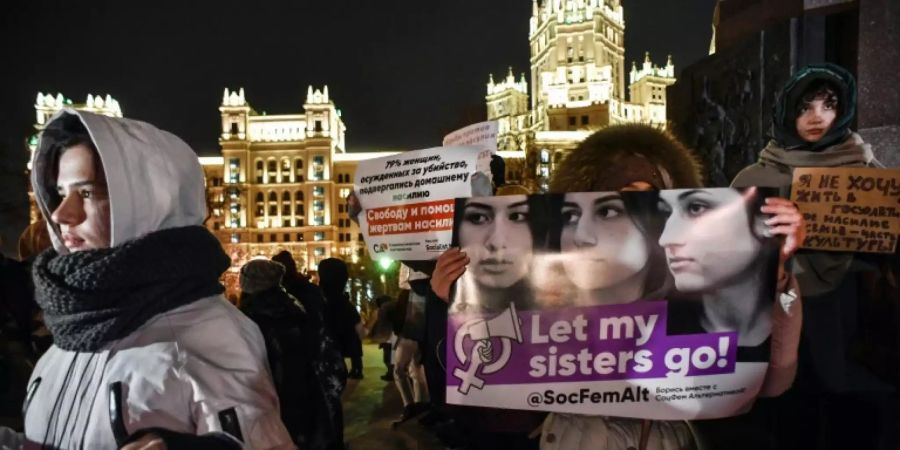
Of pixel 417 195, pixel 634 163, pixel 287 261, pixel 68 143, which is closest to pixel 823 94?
pixel 634 163

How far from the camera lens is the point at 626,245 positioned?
230cm

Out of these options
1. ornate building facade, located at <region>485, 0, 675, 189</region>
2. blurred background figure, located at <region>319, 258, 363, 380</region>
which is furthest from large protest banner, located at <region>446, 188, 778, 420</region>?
ornate building facade, located at <region>485, 0, 675, 189</region>

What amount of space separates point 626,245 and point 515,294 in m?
0.45

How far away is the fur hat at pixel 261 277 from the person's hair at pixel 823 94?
337 centimetres

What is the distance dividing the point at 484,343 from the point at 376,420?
6.17 meters

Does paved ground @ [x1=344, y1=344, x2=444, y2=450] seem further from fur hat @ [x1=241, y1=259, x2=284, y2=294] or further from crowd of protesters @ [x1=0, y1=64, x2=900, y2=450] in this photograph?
fur hat @ [x1=241, y1=259, x2=284, y2=294]

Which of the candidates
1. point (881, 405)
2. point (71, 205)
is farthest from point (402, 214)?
point (881, 405)

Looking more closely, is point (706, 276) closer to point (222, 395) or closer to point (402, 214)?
point (222, 395)

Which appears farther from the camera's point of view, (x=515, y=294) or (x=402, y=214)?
(x=402, y=214)

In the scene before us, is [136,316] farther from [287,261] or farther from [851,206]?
[287,261]

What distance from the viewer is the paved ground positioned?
660 centimetres

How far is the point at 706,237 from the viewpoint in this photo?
2.26 metres

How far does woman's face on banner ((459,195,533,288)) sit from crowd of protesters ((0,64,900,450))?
3.1 inches

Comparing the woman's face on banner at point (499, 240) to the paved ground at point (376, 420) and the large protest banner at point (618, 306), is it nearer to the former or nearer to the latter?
the large protest banner at point (618, 306)
